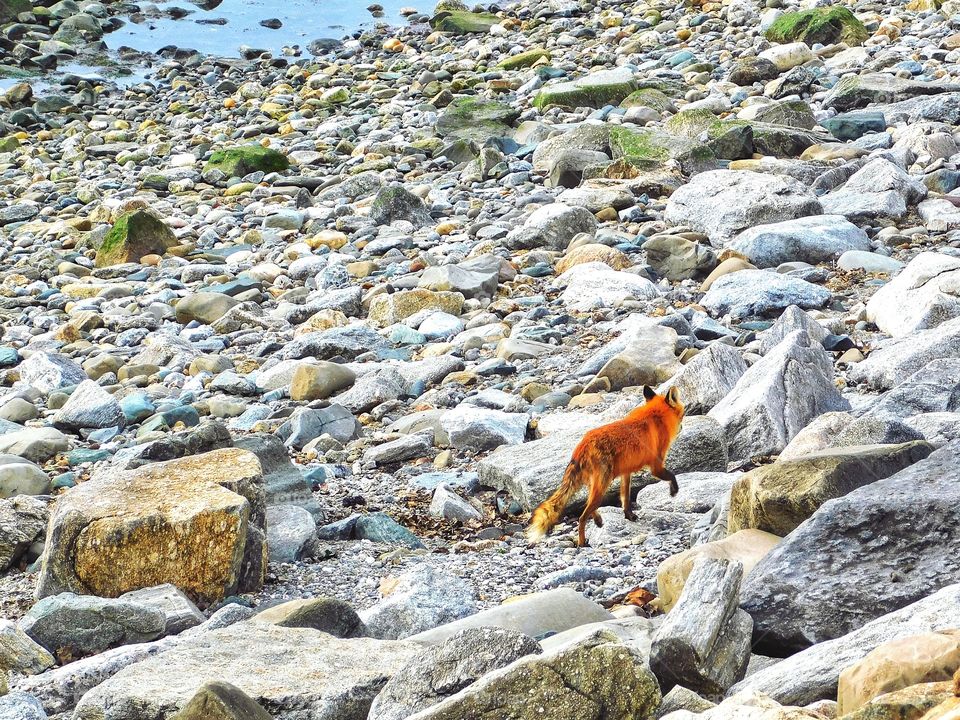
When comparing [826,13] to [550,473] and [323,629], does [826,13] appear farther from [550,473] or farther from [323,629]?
[323,629]

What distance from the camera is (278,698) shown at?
3275 mm

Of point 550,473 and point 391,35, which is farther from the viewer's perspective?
point 391,35

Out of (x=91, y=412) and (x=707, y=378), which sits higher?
(x=707, y=378)

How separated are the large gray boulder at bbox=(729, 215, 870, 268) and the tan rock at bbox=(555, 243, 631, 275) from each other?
0.87 meters

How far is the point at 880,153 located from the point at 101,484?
7.93m

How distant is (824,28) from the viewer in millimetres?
15609

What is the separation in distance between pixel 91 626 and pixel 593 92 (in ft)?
39.9

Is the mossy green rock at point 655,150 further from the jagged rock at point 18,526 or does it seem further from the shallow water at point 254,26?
the shallow water at point 254,26

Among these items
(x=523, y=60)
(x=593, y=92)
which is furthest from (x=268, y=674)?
(x=523, y=60)

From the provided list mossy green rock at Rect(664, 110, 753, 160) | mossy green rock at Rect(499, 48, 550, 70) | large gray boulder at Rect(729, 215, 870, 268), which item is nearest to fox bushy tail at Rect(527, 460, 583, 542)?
large gray boulder at Rect(729, 215, 870, 268)

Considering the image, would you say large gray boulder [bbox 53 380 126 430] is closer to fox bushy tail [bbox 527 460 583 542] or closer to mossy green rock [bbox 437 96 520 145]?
fox bushy tail [bbox 527 460 583 542]

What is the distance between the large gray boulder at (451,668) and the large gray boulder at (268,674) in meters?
0.25

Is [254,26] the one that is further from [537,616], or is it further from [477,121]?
[537,616]

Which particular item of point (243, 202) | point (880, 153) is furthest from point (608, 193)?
point (243, 202)
